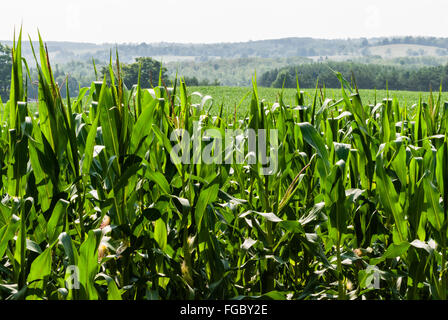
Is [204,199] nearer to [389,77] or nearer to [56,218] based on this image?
[56,218]

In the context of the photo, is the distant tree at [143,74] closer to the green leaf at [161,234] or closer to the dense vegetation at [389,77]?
the green leaf at [161,234]

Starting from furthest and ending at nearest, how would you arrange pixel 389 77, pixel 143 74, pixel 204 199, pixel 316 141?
pixel 389 77
pixel 143 74
pixel 316 141
pixel 204 199

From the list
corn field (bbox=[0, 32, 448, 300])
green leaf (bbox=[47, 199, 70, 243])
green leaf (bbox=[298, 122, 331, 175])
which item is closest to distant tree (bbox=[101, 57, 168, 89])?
corn field (bbox=[0, 32, 448, 300])

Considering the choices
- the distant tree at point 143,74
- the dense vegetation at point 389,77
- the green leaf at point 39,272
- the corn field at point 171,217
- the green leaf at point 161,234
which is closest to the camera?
the green leaf at point 39,272

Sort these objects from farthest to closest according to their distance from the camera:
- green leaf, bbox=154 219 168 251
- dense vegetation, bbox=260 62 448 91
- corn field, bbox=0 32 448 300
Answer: dense vegetation, bbox=260 62 448 91 < green leaf, bbox=154 219 168 251 < corn field, bbox=0 32 448 300

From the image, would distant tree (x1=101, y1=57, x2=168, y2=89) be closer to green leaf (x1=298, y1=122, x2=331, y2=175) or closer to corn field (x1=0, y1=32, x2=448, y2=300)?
corn field (x1=0, y1=32, x2=448, y2=300)

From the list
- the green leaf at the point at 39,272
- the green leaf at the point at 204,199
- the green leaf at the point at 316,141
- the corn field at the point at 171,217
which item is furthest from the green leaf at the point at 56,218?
the green leaf at the point at 316,141

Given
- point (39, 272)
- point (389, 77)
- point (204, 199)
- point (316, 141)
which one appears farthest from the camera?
point (389, 77)

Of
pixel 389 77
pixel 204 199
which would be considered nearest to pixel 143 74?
pixel 204 199

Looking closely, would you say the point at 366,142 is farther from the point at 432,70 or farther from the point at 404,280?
the point at 432,70

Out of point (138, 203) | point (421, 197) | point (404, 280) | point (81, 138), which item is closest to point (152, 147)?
point (138, 203)

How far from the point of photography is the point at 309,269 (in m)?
1.84

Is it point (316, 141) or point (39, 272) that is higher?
point (316, 141)

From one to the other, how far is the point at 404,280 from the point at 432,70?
8695 cm
